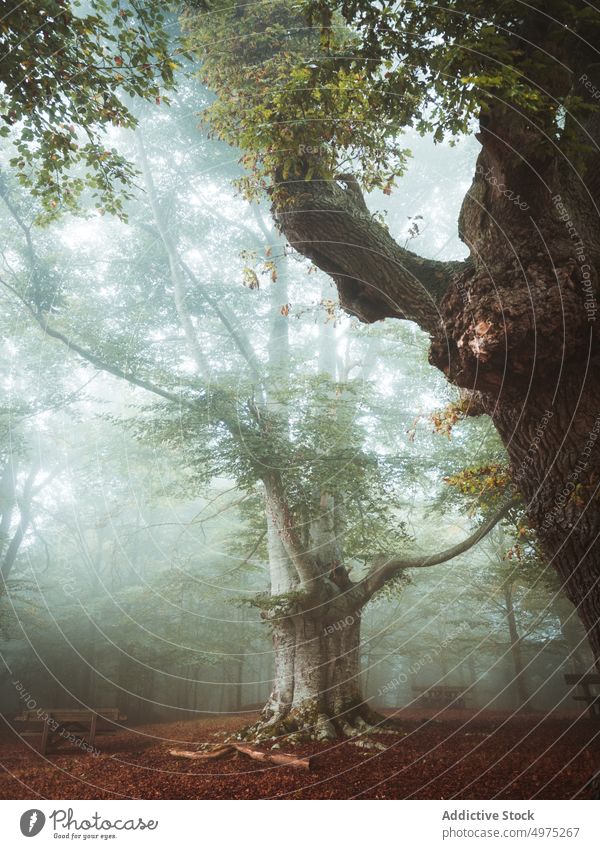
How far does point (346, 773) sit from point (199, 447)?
14.2 ft

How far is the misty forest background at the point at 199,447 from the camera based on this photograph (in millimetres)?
7621

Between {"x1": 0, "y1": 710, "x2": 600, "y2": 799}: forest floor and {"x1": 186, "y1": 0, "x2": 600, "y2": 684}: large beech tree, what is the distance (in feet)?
5.41

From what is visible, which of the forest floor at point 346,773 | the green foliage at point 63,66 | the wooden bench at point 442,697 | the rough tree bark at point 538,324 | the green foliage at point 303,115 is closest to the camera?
the rough tree bark at point 538,324

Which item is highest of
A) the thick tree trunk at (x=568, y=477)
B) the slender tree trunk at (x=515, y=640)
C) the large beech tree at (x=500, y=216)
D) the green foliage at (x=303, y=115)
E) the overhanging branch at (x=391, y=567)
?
the green foliage at (x=303, y=115)

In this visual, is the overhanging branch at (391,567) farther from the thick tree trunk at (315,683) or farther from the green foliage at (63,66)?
the green foliage at (63,66)

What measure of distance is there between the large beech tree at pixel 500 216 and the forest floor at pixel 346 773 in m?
1.65

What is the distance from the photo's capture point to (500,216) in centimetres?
334

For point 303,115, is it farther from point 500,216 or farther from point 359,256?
point 500,216

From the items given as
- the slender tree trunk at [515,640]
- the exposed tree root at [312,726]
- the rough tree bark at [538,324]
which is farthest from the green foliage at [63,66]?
the slender tree trunk at [515,640]

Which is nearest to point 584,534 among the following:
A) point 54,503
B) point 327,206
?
point 327,206

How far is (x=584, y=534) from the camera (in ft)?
9.52

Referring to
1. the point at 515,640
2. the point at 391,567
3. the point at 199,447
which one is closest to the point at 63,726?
the point at 199,447

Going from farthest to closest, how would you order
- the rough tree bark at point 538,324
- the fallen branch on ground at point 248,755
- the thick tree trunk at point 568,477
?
the fallen branch on ground at point 248,755, the rough tree bark at point 538,324, the thick tree trunk at point 568,477
